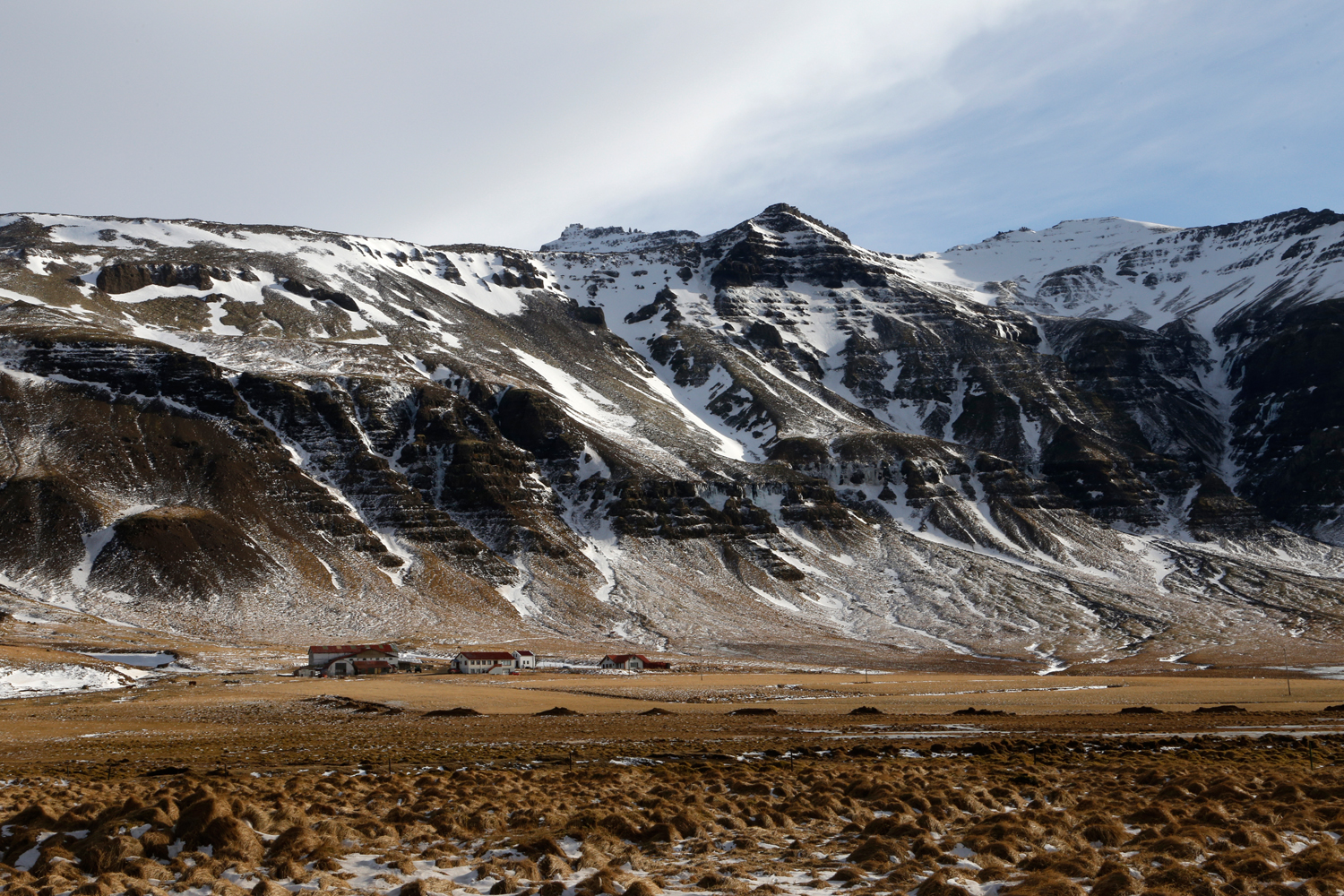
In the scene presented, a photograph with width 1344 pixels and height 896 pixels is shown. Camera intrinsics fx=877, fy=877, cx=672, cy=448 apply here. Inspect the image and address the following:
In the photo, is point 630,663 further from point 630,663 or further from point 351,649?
point 351,649

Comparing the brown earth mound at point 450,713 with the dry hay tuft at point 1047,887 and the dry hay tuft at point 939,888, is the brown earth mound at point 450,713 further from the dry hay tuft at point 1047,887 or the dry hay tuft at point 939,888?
the dry hay tuft at point 1047,887

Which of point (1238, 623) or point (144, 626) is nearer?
point (144, 626)

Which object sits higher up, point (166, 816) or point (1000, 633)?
point (166, 816)

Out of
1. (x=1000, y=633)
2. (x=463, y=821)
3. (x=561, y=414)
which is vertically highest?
(x=561, y=414)

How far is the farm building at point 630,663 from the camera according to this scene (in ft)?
314

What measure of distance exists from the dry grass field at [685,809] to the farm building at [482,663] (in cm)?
4841

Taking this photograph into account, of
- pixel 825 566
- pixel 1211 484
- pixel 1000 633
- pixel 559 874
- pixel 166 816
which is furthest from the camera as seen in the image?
pixel 1211 484

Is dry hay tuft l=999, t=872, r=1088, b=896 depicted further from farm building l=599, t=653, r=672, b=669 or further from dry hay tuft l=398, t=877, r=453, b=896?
farm building l=599, t=653, r=672, b=669

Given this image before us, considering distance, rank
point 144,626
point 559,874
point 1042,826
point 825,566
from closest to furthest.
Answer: point 559,874, point 1042,826, point 144,626, point 825,566

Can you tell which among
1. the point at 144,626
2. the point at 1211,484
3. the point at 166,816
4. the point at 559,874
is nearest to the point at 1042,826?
the point at 559,874

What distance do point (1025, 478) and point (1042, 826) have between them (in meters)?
194

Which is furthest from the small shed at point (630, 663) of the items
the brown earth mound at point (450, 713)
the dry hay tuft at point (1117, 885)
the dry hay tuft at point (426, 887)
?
the dry hay tuft at point (1117, 885)

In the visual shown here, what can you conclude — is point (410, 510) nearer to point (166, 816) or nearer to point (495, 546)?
point (495, 546)

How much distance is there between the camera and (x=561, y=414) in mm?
184875
